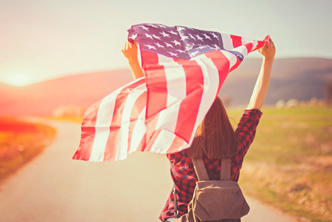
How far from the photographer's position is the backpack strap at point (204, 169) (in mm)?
1839

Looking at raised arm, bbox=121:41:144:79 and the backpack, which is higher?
raised arm, bbox=121:41:144:79

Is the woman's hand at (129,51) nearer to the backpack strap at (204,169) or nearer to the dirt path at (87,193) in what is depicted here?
the backpack strap at (204,169)

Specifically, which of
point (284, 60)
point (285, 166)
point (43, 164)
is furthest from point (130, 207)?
point (284, 60)

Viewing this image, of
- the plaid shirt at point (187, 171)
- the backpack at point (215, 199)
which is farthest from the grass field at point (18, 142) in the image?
the backpack at point (215, 199)

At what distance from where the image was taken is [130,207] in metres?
5.17

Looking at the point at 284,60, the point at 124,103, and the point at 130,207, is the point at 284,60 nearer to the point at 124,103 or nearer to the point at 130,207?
the point at 130,207

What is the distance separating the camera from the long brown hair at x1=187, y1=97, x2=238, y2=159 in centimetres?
182

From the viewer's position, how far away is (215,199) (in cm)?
189

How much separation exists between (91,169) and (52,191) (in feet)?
5.36

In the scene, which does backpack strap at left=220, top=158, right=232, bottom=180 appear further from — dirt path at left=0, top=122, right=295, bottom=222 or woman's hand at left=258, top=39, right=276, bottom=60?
dirt path at left=0, top=122, right=295, bottom=222

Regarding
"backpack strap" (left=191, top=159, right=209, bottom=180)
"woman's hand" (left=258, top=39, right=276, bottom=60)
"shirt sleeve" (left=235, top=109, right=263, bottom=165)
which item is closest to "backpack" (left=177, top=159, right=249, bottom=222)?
"backpack strap" (left=191, top=159, right=209, bottom=180)

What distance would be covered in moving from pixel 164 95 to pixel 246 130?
60 cm

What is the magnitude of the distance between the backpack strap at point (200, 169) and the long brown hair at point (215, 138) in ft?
0.11

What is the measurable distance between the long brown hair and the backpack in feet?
0.18
